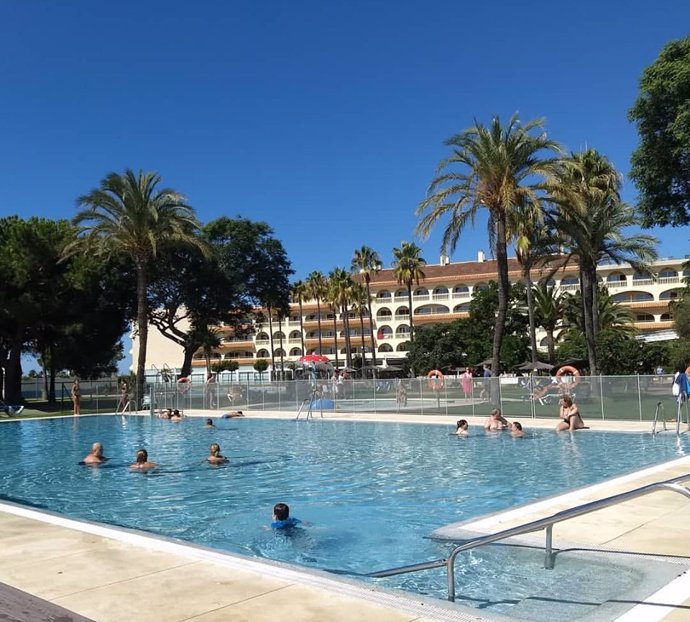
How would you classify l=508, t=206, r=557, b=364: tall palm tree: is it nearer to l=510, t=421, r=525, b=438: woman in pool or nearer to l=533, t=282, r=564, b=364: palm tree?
l=510, t=421, r=525, b=438: woman in pool

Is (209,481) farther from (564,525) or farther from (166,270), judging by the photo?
(166,270)

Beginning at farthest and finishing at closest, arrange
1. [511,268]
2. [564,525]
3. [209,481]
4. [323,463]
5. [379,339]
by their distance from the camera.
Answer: [379,339], [511,268], [323,463], [209,481], [564,525]

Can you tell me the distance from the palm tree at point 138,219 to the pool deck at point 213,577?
31559 millimetres

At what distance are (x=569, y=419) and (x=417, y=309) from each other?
68.4m

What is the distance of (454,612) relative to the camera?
4961 mm

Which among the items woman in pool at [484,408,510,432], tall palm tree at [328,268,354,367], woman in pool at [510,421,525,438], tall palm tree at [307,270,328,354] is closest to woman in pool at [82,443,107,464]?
woman in pool at [510,421,525,438]

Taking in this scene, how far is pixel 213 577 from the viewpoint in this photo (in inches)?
235

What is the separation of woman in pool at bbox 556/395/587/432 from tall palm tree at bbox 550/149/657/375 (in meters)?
9.80

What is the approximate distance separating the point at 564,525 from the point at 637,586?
2560mm

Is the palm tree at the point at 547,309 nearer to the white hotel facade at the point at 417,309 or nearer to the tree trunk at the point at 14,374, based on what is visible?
the white hotel facade at the point at 417,309

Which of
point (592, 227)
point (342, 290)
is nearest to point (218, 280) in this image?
point (342, 290)

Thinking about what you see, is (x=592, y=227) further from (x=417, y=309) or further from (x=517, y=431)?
(x=417, y=309)

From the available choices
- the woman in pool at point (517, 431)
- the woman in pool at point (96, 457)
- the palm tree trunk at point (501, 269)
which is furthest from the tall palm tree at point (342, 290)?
the woman in pool at point (96, 457)

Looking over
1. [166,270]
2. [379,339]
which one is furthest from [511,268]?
[166,270]
